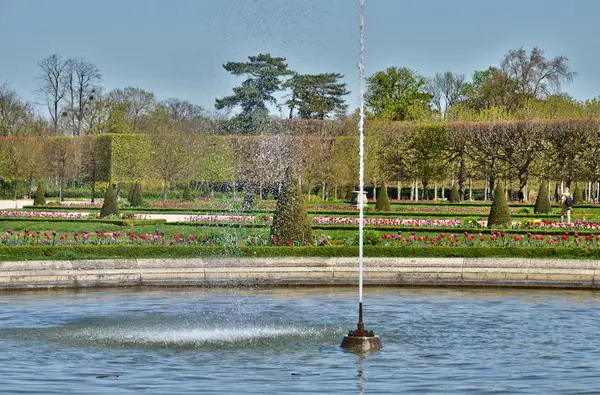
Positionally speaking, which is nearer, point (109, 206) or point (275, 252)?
point (275, 252)

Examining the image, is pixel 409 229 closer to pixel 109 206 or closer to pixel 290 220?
pixel 290 220

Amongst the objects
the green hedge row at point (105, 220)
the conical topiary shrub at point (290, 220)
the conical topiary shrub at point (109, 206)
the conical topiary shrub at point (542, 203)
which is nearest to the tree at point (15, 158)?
the conical topiary shrub at point (109, 206)

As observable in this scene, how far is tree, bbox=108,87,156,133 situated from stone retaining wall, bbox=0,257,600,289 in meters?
70.0

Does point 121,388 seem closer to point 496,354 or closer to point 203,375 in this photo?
point 203,375

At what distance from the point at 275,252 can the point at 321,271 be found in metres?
1.76

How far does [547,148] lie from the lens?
191 feet

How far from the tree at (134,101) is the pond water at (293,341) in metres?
71.9

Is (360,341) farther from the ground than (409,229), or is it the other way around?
(409,229)

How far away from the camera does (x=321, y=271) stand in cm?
1888

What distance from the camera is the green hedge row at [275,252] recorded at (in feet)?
66.2

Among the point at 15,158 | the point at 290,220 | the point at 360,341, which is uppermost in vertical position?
the point at 15,158

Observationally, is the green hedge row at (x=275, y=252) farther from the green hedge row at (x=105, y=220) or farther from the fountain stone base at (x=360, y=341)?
the green hedge row at (x=105, y=220)

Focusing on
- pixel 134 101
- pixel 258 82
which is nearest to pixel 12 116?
pixel 134 101

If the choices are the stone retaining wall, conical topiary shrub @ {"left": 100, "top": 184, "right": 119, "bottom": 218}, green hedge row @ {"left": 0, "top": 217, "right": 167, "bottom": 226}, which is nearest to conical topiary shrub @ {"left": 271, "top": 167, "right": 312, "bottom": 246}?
the stone retaining wall
